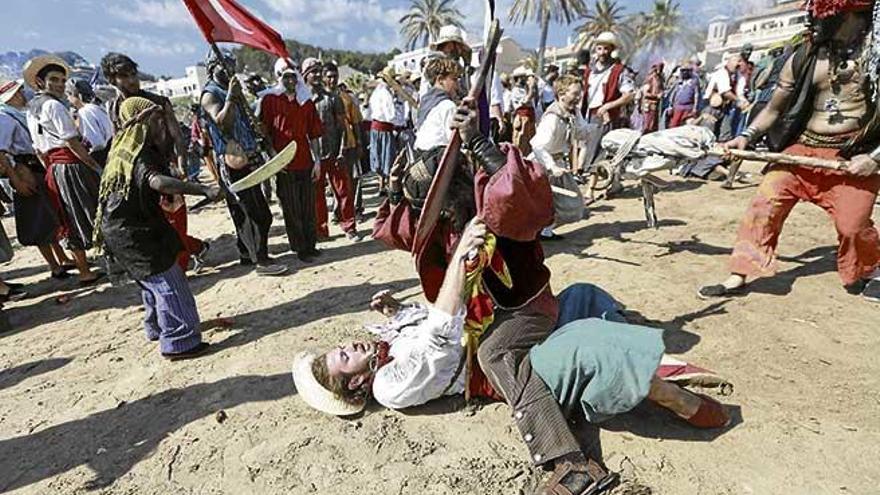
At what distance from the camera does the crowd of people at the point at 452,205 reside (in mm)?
1972

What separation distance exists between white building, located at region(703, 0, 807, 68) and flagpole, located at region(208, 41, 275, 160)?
1498 inches

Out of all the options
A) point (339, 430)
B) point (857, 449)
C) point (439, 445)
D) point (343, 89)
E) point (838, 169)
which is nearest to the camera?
point (857, 449)

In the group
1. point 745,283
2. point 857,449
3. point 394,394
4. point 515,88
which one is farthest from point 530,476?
point 515,88

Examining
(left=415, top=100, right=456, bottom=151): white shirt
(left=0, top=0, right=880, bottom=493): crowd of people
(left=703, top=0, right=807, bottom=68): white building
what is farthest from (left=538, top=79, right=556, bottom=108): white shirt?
(left=703, top=0, right=807, bottom=68): white building

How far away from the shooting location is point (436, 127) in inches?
115

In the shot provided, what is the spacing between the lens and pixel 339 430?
2.43 meters

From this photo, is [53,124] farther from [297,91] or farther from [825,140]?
[825,140]

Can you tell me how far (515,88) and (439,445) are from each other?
809 centimetres

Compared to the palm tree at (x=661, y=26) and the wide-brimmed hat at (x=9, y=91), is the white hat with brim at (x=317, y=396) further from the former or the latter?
the palm tree at (x=661, y=26)

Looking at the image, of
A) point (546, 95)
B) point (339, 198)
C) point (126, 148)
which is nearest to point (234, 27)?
point (126, 148)

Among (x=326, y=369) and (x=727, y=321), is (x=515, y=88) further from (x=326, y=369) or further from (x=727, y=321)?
(x=326, y=369)

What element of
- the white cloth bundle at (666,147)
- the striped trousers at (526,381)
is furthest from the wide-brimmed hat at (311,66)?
the striped trousers at (526,381)

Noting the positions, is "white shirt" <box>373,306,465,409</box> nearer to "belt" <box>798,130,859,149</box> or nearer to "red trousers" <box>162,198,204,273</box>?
"red trousers" <box>162,198,204,273</box>

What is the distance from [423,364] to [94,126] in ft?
14.6
